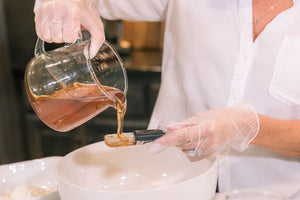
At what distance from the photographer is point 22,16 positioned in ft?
8.30

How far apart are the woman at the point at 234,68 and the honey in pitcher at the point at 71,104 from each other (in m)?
0.11

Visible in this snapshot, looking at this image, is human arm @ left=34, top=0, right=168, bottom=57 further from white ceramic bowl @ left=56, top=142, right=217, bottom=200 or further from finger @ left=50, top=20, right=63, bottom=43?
white ceramic bowl @ left=56, top=142, right=217, bottom=200

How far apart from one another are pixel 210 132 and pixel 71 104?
284mm

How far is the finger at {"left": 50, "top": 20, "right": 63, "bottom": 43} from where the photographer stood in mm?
932

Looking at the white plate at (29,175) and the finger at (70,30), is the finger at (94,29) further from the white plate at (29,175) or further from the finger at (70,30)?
the white plate at (29,175)

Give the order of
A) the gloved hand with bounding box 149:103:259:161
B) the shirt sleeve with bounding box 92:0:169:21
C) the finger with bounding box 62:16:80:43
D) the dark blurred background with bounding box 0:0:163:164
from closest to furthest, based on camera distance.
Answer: the gloved hand with bounding box 149:103:259:161 → the finger with bounding box 62:16:80:43 → the shirt sleeve with bounding box 92:0:169:21 → the dark blurred background with bounding box 0:0:163:164

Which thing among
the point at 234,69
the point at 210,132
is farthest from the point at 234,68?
the point at 210,132

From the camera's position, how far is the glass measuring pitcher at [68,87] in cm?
80

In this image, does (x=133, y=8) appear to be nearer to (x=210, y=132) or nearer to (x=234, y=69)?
(x=234, y=69)

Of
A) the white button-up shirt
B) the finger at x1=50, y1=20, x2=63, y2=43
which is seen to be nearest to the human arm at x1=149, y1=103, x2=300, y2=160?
the white button-up shirt

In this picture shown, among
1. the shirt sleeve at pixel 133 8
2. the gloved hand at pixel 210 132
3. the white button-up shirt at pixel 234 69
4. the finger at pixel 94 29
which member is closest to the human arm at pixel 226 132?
the gloved hand at pixel 210 132

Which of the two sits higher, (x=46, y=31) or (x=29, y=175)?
(x=46, y=31)

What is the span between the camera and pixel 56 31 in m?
0.94

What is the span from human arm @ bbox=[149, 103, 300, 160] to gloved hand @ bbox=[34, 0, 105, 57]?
0.27 metres
